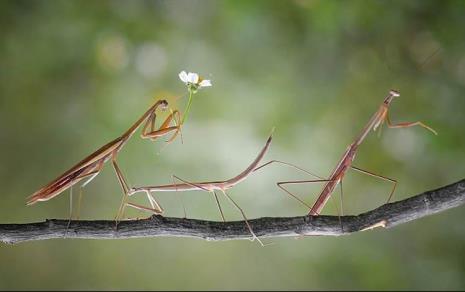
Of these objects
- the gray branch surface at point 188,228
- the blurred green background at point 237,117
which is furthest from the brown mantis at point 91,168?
the blurred green background at point 237,117

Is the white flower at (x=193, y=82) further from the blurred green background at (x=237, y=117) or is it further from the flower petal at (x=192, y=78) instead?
the blurred green background at (x=237, y=117)

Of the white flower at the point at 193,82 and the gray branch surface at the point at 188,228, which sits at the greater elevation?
the white flower at the point at 193,82

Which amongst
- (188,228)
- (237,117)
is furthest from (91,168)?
(237,117)

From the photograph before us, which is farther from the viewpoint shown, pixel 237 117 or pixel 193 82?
pixel 237 117

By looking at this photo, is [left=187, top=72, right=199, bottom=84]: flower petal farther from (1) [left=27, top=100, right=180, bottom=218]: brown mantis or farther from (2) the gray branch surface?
(2) the gray branch surface

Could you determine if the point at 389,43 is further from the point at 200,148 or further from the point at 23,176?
the point at 23,176

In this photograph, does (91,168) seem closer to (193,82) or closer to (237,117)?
(193,82)

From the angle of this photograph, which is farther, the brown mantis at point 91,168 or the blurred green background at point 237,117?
the blurred green background at point 237,117

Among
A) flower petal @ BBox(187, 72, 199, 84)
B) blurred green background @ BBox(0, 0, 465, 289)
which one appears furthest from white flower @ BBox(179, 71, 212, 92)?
blurred green background @ BBox(0, 0, 465, 289)
